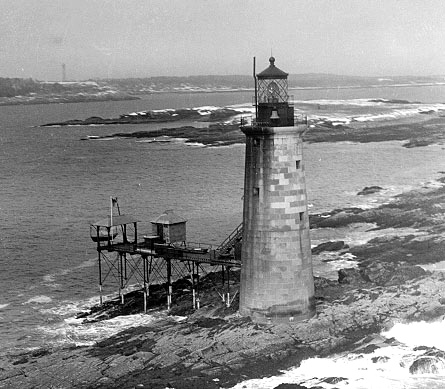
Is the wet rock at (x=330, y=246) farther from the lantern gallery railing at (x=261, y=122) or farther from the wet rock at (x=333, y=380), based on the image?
the wet rock at (x=333, y=380)

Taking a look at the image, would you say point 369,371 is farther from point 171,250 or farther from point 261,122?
point 171,250

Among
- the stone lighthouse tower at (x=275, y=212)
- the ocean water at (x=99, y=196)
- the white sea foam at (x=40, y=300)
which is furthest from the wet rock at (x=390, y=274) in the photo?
the white sea foam at (x=40, y=300)

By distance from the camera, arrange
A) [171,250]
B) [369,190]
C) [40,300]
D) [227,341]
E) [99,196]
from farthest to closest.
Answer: [99,196] → [369,190] → [40,300] → [171,250] → [227,341]

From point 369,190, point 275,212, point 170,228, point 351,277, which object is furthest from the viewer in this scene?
point 369,190

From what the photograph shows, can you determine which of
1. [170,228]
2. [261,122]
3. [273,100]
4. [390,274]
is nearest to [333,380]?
[261,122]

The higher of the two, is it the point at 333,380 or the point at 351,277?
the point at 351,277

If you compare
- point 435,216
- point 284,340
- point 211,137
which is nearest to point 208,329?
point 284,340
